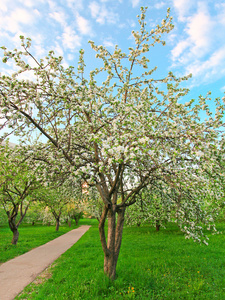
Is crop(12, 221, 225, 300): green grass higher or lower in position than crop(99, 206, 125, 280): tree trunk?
lower

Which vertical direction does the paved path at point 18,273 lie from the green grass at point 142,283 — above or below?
below

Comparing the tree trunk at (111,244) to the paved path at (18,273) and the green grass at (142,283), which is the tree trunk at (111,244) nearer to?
the green grass at (142,283)

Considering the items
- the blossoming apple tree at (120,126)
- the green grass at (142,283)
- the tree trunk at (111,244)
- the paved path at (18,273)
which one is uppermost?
the blossoming apple tree at (120,126)

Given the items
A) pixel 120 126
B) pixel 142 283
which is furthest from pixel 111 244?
pixel 120 126

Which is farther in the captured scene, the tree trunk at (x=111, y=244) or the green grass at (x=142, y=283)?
the tree trunk at (x=111, y=244)

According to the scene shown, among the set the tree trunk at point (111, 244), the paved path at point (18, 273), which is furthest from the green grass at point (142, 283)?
the paved path at point (18, 273)

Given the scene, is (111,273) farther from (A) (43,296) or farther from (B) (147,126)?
(B) (147,126)

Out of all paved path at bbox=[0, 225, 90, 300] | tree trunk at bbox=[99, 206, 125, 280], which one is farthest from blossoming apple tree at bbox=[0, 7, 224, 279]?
paved path at bbox=[0, 225, 90, 300]

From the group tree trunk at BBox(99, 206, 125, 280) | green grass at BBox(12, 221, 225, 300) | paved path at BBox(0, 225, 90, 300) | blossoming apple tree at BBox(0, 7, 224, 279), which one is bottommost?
paved path at BBox(0, 225, 90, 300)

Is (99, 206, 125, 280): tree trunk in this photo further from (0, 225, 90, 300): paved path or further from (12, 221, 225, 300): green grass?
(0, 225, 90, 300): paved path

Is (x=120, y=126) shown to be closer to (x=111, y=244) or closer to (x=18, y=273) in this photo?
(x=111, y=244)

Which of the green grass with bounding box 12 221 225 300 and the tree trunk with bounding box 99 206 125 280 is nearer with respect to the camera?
the green grass with bounding box 12 221 225 300

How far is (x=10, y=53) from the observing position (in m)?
5.95

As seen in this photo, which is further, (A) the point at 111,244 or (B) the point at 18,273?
(B) the point at 18,273
